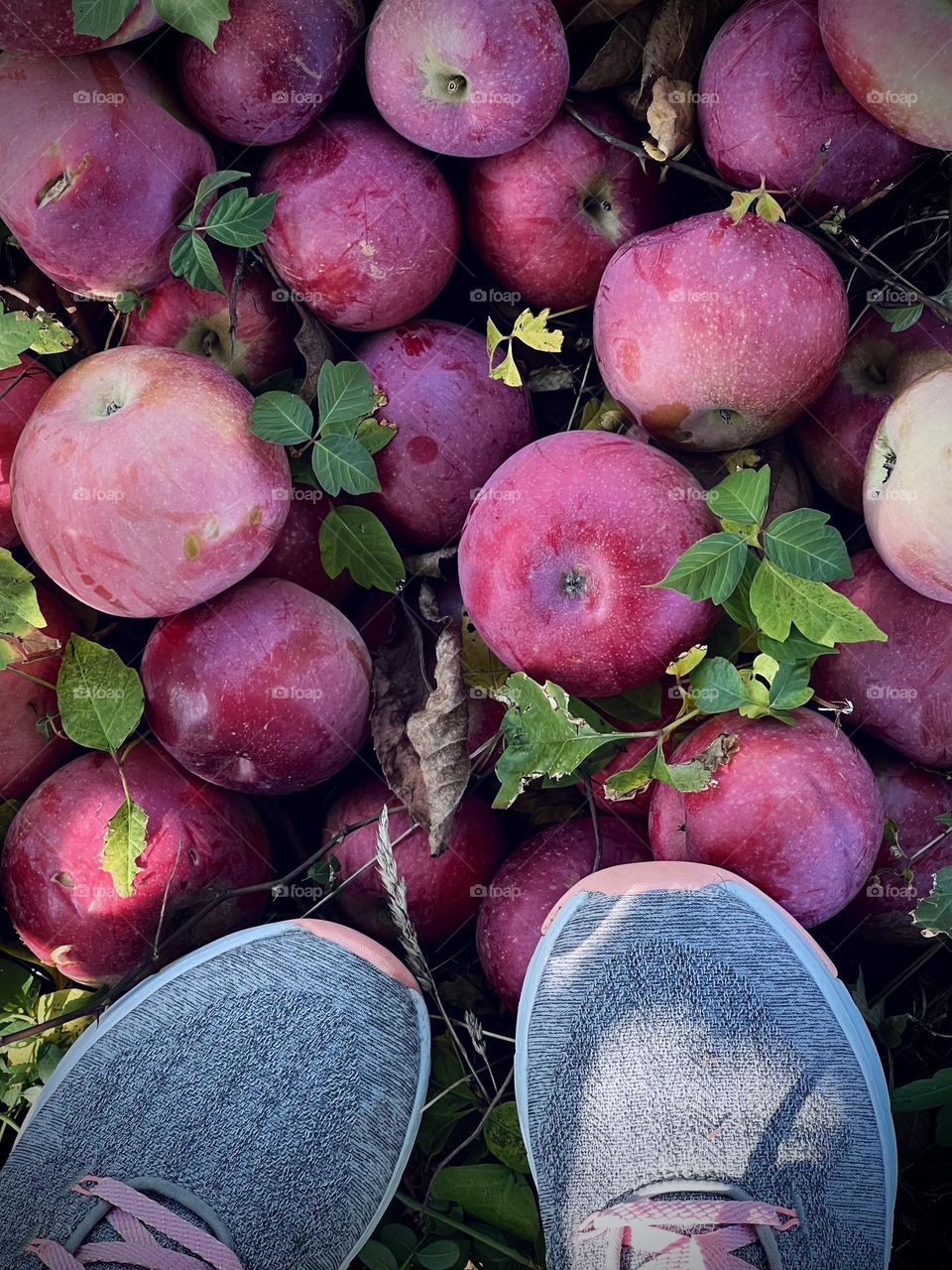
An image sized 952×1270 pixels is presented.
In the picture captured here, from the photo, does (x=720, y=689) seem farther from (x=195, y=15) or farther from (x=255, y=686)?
(x=195, y=15)

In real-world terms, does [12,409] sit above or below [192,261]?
below

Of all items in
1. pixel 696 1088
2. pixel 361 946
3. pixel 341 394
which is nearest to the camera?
pixel 696 1088

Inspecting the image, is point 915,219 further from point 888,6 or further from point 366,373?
point 366,373

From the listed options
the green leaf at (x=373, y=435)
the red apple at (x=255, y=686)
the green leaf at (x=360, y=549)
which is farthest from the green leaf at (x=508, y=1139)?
the green leaf at (x=373, y=435)

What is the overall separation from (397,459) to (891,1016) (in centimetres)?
130

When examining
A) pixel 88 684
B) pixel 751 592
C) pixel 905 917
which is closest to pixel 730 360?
pixel 751 592

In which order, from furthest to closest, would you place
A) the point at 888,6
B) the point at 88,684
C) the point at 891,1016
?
the point at 891,1016 < the point at 88,684 < the point at 888,6

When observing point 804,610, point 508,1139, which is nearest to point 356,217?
point 804,610

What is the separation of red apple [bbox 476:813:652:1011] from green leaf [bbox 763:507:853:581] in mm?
566

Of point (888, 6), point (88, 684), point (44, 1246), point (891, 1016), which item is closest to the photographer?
point (888, 6)

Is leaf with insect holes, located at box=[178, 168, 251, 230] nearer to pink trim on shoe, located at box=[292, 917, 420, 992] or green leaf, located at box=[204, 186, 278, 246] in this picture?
green leaf, located at box=[204, 186, 278, 246]

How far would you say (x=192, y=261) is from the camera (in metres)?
1.56

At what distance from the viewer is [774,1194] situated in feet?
4.85

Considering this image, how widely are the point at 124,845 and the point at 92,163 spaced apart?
3.42 ft
